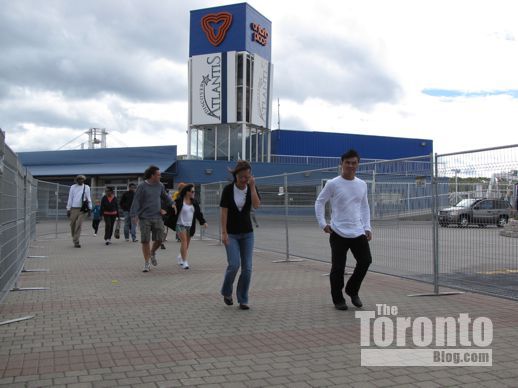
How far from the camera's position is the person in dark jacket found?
1005cm

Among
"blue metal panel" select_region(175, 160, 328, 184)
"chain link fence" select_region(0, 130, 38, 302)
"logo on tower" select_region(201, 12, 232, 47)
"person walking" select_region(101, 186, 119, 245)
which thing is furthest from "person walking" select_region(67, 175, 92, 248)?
"logo on tower" select_region(201, 12, 232, 47)

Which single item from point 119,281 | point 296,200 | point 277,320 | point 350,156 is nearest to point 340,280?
point 277,320

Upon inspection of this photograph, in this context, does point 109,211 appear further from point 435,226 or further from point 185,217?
point 435,226

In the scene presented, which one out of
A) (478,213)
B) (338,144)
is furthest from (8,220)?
(338,144)

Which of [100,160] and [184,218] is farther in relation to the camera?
[100,160]

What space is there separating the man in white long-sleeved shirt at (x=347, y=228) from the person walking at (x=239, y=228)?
903mm

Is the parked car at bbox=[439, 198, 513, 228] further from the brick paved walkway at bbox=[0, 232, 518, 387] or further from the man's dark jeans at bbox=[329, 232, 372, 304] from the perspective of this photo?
the man's dark jeans at bbox=[329, 232, 372, 304]

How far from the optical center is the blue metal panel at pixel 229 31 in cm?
3356

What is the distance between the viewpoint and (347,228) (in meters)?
6.23

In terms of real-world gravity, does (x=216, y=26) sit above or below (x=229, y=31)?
above

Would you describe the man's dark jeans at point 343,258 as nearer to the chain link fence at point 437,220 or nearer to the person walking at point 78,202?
the chain link fence at point 437,220

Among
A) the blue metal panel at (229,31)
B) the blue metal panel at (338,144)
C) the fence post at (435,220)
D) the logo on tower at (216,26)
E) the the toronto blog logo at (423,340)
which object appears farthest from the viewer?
the blue metal panel at (338,144)

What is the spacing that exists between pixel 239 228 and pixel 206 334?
1.56 metres

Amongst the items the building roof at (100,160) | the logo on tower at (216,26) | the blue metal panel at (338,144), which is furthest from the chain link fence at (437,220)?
the blue metal panel at (338,144)
